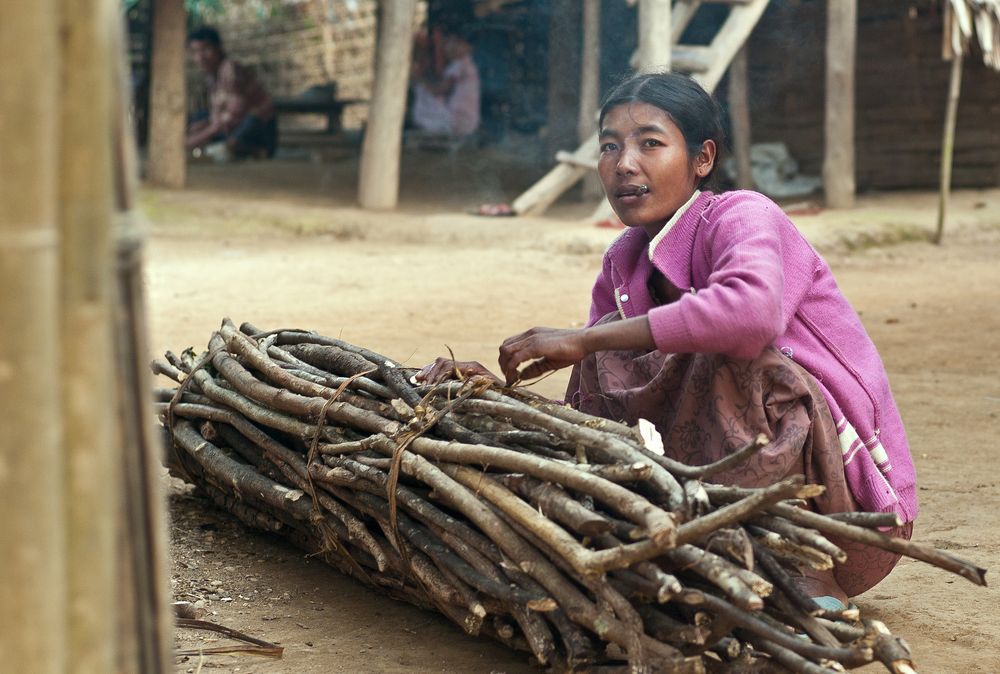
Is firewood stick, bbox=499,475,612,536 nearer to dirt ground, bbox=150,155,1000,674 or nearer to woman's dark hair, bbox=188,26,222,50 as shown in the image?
dirt ground, bbox=150,155,1000,674

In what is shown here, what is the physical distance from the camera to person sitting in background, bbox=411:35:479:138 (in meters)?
13.3

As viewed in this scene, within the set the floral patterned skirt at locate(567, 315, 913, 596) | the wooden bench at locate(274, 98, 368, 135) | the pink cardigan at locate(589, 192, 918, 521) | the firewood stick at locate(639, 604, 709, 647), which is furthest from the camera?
the wooden bench at locate(274, 98, 368, 135)

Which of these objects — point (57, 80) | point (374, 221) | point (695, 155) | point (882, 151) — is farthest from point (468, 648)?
point (882, 151)

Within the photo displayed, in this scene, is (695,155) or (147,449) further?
(695,155)

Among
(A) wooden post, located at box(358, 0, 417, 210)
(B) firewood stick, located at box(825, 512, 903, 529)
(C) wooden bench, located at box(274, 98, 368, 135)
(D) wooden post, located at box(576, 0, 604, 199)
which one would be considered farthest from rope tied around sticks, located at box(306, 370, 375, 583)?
(C) wooden bench, located at box(274, 98, 368, 135)

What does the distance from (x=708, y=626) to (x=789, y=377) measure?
63 cm

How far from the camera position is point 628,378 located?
2.56 meters

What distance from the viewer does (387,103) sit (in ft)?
30.8

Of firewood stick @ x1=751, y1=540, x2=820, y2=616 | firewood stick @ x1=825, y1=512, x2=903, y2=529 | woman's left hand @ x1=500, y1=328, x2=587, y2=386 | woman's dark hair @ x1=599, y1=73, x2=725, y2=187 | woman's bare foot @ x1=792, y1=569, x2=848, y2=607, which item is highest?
woman's dark hair @ x1=599, y1=73, x2=725, y2=187

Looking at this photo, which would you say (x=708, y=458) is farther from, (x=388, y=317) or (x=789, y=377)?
(x=388, y=317)

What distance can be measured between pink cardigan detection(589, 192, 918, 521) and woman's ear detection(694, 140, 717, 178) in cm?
5

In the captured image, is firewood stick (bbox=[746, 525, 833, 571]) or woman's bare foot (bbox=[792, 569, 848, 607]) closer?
firewood stick (bbox=[746, 525, 833, 571])

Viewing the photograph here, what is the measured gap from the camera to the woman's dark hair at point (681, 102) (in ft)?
8.36

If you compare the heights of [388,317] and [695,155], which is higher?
[695,155]
